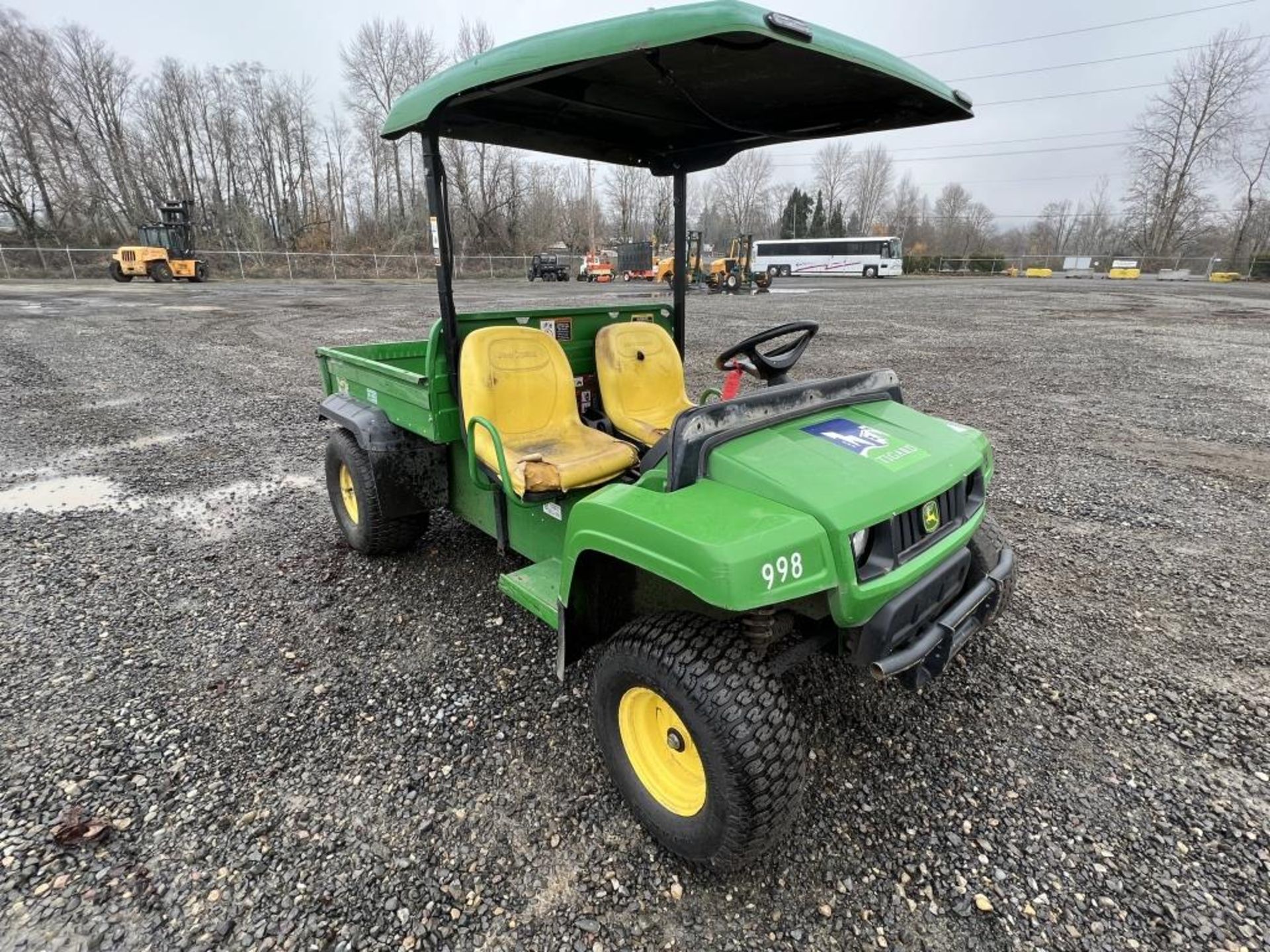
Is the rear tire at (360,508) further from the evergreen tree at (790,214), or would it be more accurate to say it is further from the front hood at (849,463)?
the evergreen tree at (790,214)

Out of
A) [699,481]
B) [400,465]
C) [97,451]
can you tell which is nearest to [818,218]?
[97,451]

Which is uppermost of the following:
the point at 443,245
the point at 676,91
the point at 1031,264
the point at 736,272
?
the point at 676,91

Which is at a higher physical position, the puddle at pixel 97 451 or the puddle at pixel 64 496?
the puddle at pixel 97 451

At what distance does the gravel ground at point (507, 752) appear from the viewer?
1697 mm

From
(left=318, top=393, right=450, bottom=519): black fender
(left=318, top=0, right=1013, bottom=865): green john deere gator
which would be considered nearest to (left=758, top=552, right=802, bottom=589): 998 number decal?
(left=318, top=0, right=1013, bottom=865): green john deere gator

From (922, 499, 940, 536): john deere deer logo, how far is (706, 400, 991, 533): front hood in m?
0.05

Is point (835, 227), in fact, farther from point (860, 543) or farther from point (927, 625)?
point (860, 543)

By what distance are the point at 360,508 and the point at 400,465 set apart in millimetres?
360

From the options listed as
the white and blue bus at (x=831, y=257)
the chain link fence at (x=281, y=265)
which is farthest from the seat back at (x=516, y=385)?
the white and blue bus at (x=831, y=257)

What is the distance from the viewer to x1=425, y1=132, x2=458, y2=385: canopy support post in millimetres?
2598

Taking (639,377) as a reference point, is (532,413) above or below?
below

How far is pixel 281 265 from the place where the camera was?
3002 cm

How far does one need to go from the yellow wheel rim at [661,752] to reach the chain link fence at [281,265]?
2260cm

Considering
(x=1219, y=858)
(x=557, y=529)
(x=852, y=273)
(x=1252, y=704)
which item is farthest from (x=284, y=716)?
(x=852, y=273)
